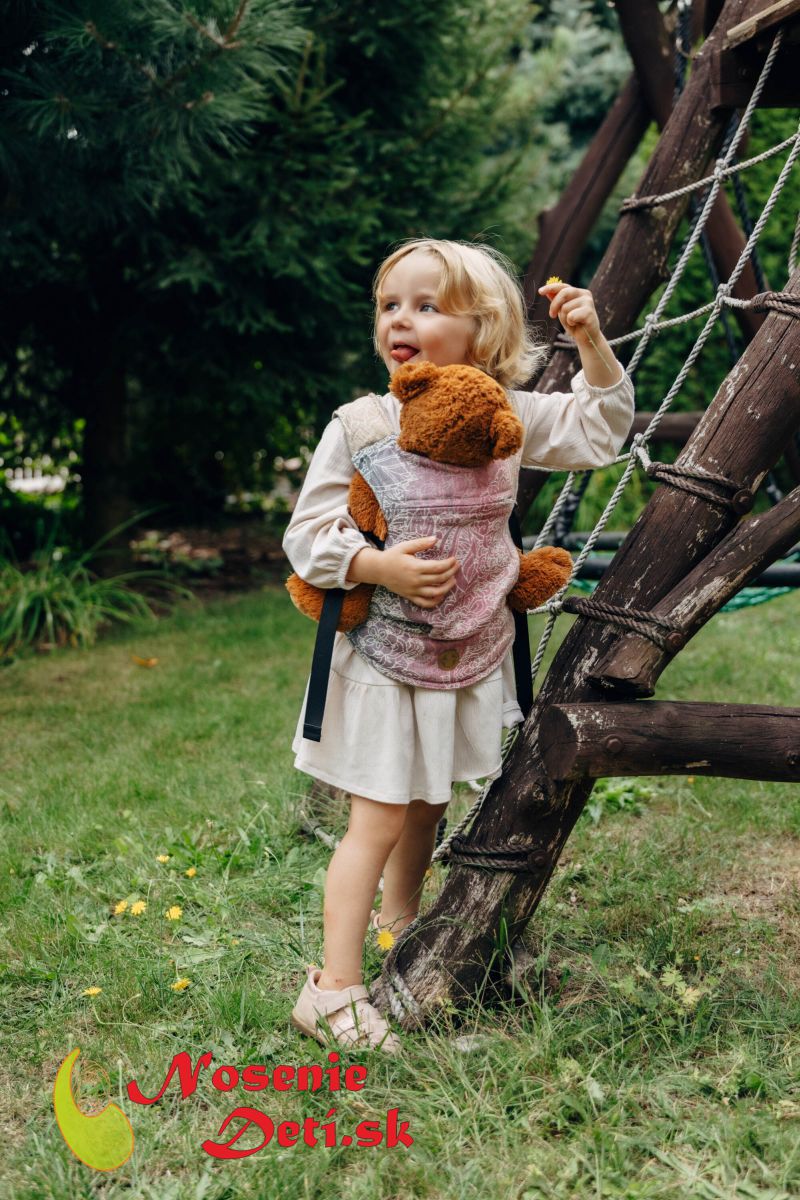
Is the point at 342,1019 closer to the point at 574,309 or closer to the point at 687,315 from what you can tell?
the point at 574,309

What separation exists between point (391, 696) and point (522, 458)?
0.50m

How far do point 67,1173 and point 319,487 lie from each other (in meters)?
1.10

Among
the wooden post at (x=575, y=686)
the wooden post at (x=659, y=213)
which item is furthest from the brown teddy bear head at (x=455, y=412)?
the wooden post at (x=659, y=213)

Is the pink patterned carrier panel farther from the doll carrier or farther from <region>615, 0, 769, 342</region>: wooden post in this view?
<region>615, 0, 769, 342</region>: wooden post

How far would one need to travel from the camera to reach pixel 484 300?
1797 millimetres

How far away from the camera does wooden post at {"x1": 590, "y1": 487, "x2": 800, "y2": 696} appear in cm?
169

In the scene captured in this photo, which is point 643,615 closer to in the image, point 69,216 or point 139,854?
point 139,854

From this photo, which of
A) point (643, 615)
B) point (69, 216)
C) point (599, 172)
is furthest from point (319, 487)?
point (69, 216)

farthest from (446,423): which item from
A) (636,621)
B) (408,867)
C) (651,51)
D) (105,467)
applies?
(105,467)

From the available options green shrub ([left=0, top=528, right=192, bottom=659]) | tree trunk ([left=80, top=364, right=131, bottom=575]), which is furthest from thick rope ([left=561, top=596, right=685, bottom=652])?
tree trunk ([left=80, top=364, right=131, bottom=575])

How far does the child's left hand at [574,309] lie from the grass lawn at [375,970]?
3.68 feet

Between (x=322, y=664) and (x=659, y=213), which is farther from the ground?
(x=659, y=213)

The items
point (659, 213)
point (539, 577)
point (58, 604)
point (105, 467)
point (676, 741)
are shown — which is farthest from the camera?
point (105, 467)

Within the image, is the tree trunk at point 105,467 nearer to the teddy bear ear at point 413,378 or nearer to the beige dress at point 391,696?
the beige dress at point 391,696
